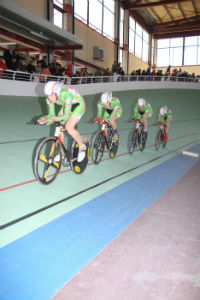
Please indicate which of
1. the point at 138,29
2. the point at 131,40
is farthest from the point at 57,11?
the point at 138,29

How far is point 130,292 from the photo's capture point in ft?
6.15

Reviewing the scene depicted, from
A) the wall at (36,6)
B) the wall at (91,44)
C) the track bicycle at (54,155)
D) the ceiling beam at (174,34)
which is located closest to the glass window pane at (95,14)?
the wall at (91,44)

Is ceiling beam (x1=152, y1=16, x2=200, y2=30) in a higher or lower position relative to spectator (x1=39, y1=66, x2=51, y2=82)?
higher

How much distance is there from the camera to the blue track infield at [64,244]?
76.4 inches

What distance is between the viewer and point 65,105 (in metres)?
3.46

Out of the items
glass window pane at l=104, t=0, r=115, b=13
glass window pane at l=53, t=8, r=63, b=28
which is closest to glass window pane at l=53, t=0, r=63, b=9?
glass window pane at l=53, t=8, r=63, b=28

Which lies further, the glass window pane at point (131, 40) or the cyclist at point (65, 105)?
the glass window pane at point (131, 40)

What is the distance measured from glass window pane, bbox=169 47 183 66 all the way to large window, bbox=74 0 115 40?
11.6 m

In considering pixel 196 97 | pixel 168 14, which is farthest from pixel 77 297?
pixel 168 14

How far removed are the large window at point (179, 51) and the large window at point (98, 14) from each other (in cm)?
1158

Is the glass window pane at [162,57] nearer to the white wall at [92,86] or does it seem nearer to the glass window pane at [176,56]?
the glass window pane at [176,56]

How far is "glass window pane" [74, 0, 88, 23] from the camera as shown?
57.0 feet

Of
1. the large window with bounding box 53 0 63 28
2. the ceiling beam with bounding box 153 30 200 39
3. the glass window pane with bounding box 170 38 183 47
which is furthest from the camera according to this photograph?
the glass window pane with bounding box 170 38 183 47

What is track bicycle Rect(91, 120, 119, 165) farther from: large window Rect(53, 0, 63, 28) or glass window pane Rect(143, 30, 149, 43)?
glass window pane Rect(143, 30, 149, 43)
